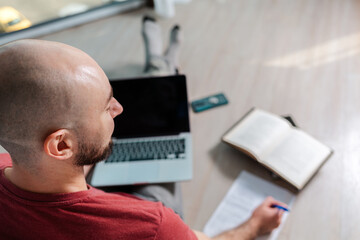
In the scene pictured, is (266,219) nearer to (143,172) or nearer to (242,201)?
(242,201)

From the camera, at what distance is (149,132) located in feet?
3.40

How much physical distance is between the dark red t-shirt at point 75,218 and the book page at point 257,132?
0.48 m

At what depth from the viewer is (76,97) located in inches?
19.7

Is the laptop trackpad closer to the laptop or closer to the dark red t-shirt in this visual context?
the laptop

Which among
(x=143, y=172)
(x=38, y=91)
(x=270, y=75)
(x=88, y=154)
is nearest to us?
(x=38, y=91)

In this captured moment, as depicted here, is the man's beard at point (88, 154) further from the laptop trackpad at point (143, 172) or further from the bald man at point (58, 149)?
the laptop trackpad at point (143, 172)

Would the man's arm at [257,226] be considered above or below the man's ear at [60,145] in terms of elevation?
below

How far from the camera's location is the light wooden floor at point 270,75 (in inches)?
36.1

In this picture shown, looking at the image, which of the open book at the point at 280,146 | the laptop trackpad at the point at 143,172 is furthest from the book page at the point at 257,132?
the laptop trackpad at the point at 143,172

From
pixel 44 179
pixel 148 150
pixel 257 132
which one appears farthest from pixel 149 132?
pixel 44 179

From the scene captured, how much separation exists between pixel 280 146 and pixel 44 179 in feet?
2.46

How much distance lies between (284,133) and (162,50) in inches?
33.6

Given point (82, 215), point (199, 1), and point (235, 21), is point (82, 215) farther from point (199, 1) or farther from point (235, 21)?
point (199, 1)

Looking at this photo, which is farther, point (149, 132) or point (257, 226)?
point (149, 132)
